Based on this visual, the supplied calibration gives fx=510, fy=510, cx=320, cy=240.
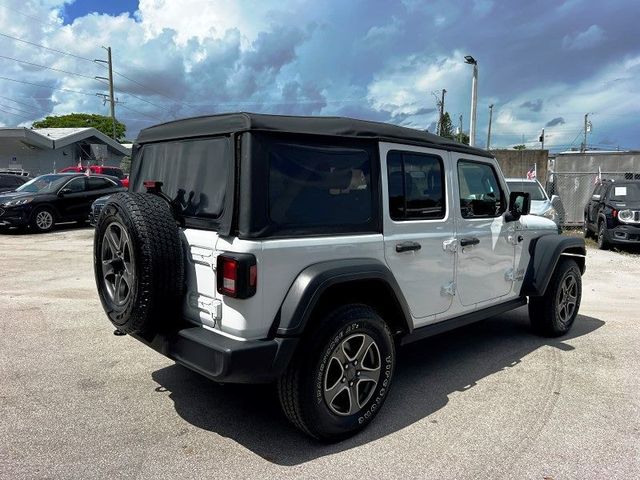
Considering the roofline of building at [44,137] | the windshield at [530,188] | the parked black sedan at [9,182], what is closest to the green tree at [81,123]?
the roofline of building at [44,137]

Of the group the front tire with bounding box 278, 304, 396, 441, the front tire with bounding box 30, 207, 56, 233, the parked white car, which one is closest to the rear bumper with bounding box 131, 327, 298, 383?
the front tire with bounding box 278, 304, 396, 441

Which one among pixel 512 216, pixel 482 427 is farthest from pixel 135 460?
pixel 512 216

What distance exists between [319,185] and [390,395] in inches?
70.8

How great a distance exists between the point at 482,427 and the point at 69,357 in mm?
3550

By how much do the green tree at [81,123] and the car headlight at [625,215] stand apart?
70118mm

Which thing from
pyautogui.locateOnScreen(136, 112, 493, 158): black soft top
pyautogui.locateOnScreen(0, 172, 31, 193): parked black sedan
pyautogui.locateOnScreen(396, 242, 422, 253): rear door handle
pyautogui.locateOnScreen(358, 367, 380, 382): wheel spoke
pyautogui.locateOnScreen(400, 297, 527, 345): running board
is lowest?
pyautogui.locateOnScreen(358, 367, 380, 382): wheel spoke

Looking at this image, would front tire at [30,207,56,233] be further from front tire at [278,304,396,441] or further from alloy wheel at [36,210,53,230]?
front tire at [278,304,396,441]

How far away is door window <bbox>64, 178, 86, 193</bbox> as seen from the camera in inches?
568

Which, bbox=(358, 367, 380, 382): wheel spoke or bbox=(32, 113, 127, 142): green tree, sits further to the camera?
bbox=(32, 113, 127, 142): green tree

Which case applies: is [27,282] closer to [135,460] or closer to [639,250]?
[135,460]

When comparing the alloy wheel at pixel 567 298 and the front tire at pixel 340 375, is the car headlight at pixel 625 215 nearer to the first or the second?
the alloy wheel at pixel 567 298

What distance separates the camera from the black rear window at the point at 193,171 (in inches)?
123

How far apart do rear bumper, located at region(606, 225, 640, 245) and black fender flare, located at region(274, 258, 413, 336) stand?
10.3 metres

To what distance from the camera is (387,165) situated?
3555 millimetres
